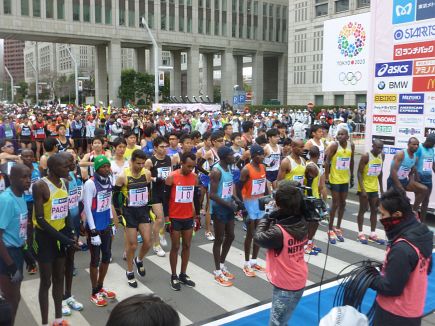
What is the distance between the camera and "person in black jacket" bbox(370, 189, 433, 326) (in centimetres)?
302

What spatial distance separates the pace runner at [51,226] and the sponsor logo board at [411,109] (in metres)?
8.25

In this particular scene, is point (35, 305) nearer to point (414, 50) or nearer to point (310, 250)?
point (310, 250)

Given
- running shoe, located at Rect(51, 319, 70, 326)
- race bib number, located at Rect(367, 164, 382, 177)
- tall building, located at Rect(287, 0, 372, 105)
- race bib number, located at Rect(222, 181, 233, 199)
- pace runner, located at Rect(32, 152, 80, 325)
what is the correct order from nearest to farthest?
pace runner, located at Rect(32, 152, 80, 325)
running shoe, located at Rect(51, 319, 70, 326)
race bib number, located at Rect(222, 181, 233, 199)
race bib number, located at Rect(367, 164, 382, 177)
tall building, located at Rect(287, 0, 372, 105)

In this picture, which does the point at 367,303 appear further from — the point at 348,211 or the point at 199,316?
the point at 348,211

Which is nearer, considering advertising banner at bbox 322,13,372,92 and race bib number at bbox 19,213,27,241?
race bib number at bbox 19,213,27,241

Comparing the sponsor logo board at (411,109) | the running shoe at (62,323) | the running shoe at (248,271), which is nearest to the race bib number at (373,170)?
the sponsor logo board at (411,109)

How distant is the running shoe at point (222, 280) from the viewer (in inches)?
249

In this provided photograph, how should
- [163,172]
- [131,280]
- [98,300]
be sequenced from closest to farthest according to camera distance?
[98,300] < [131,280] < [163,172]

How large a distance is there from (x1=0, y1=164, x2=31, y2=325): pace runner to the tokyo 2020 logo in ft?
46.1

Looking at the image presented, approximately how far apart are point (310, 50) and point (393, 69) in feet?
173

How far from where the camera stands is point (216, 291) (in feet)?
20.2

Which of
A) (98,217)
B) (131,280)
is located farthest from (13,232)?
(131,280)

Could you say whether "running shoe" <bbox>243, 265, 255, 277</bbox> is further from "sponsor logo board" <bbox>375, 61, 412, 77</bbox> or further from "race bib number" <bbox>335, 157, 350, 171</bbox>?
"sponsor logo board" <bbox>375, 61, 412, 77</bbox>

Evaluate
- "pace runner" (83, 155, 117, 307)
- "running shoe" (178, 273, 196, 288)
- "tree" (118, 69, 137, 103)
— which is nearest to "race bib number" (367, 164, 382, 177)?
"running shoe" (178, 273, 196, 288)
